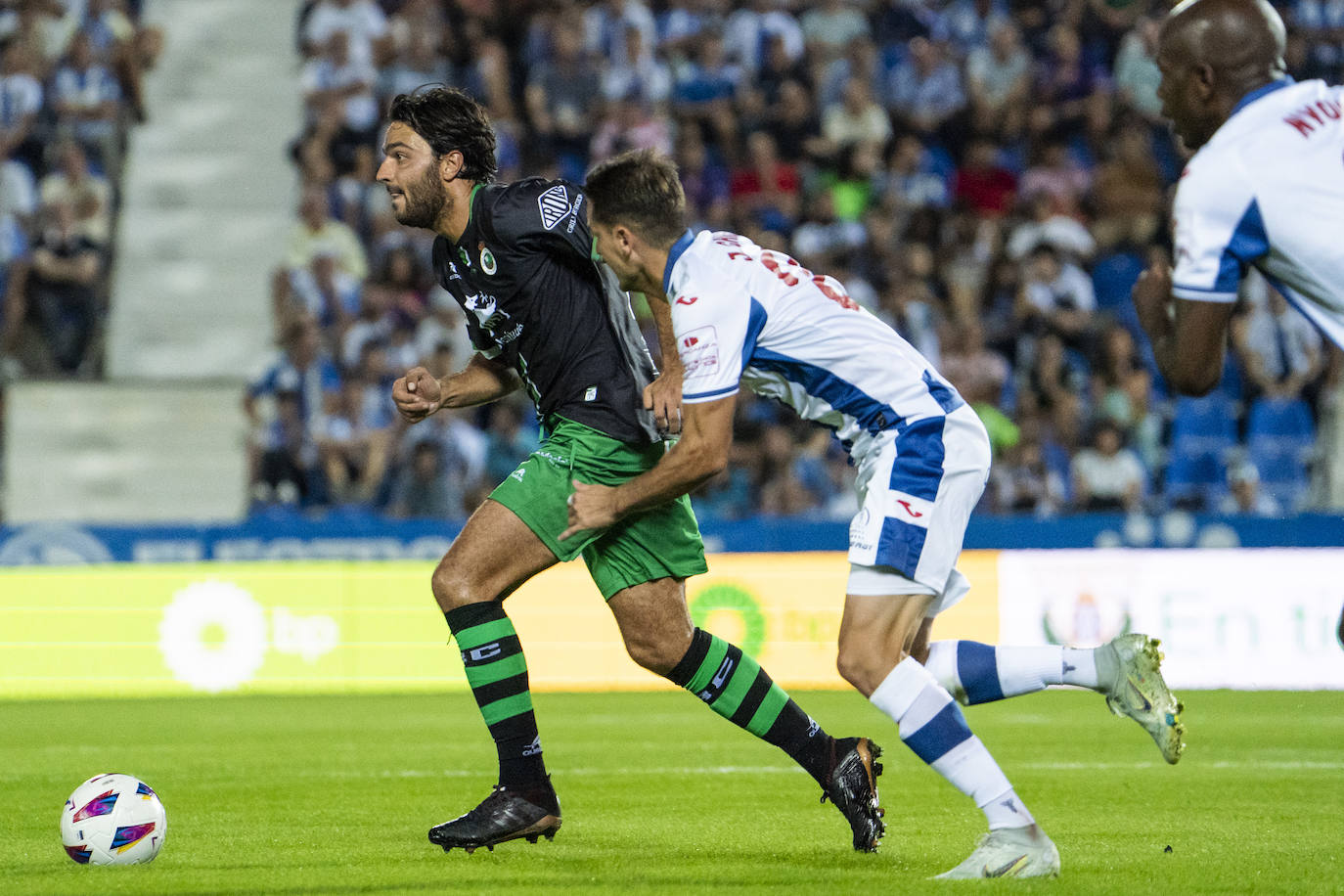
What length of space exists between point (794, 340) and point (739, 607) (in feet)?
27.3

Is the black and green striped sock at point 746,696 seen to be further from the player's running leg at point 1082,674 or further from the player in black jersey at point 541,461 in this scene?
the player's running leg at point 1082,674

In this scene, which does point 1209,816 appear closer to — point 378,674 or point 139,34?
point 378,674

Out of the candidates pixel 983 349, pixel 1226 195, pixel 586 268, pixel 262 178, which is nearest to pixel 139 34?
pixel 262 178

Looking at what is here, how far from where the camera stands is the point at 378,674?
13734 millimetres

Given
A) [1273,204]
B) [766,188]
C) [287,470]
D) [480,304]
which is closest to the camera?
[1273,204]

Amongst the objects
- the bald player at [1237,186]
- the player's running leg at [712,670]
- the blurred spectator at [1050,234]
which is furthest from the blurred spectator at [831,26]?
the bald player at [1237,186]

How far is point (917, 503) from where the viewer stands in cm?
529

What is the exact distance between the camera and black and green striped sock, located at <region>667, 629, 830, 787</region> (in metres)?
6.17

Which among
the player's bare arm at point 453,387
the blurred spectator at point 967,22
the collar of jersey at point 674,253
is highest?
the blurred spectator at point 967,22

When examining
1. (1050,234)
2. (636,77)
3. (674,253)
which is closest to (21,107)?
(636,77)

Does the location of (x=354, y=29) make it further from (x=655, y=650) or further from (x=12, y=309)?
(x=655, y=650)

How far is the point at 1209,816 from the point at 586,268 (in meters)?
3.18

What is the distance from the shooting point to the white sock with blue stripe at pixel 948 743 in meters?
5.13

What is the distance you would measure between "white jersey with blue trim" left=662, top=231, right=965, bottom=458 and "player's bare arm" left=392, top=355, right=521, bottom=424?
1.27 m
